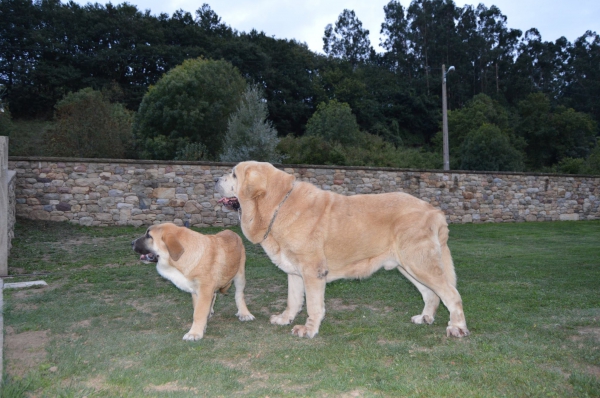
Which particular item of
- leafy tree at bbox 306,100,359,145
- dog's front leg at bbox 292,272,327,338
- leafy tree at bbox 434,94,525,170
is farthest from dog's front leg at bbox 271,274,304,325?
leafy tree at bbox 434,94,525,170

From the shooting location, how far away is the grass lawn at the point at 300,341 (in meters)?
3.70

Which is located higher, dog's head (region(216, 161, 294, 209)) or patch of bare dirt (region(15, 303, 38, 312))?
dog's head (region(216, 161, 294, 209))

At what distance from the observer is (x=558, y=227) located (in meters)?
20.0

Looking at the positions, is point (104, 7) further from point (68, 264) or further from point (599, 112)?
point (599, 112)

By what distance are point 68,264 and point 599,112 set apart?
81.4m

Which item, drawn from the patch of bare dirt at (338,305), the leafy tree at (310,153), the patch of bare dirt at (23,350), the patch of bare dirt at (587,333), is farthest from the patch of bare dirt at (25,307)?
the leafy tree at (310,153)

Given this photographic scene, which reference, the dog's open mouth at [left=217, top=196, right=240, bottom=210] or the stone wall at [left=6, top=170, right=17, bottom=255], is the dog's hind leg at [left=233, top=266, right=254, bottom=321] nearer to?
the dog's open mouth at [left=217, top=196, right=240, bottom=210]

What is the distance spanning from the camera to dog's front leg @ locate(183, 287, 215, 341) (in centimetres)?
493

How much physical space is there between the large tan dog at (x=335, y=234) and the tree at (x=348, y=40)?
85750 millimetres

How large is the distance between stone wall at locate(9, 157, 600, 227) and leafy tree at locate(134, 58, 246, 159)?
75.2ft

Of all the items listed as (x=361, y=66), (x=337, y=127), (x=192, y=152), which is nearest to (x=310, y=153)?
(x=192, y=152)

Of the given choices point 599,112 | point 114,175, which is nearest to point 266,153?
point 114,175

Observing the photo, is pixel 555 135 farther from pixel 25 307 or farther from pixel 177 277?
pixel 25 307

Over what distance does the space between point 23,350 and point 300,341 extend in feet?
8.61
